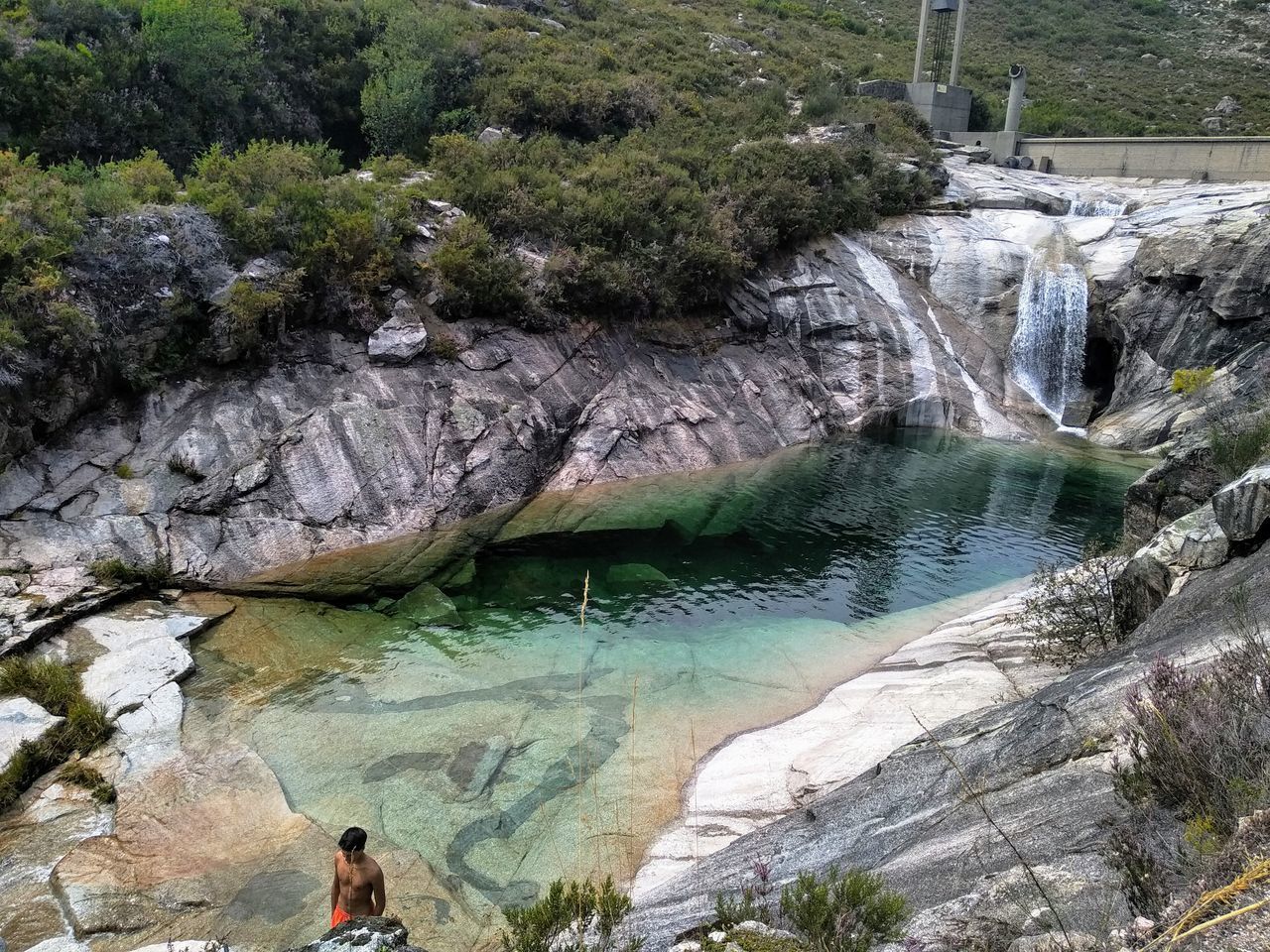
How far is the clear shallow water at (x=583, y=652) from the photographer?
27.7ft

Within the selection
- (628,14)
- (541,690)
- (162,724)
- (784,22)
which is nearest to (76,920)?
(162,724)

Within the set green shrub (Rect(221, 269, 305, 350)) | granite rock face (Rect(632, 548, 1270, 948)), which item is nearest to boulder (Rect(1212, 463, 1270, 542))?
granite rock face (Rect(632, 548, 1270, 948))

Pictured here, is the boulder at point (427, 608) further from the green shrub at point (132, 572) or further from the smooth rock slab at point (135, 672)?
the green shrub at point (132, 572)

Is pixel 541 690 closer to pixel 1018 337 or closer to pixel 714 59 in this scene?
pixel 1018 337

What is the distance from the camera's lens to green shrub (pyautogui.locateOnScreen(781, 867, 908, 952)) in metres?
4.45

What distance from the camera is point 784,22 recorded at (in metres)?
55.0

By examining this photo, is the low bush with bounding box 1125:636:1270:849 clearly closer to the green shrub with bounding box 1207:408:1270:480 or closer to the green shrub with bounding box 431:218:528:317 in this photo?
the green shrub with bounding box 1207:408:1270:480

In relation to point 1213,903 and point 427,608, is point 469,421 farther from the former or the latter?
point 1213,903

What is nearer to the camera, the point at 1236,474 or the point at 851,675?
the point at 1236,474

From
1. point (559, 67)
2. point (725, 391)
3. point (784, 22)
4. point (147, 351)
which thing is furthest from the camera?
point (784, 22)

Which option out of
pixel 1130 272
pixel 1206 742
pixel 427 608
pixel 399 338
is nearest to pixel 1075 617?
pixel 1206 742

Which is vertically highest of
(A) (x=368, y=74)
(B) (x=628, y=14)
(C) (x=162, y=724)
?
(B) (x=628, y=14)

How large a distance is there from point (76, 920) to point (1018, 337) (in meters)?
28.6

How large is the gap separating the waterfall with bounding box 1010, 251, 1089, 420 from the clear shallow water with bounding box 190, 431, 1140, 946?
7.42 meters
